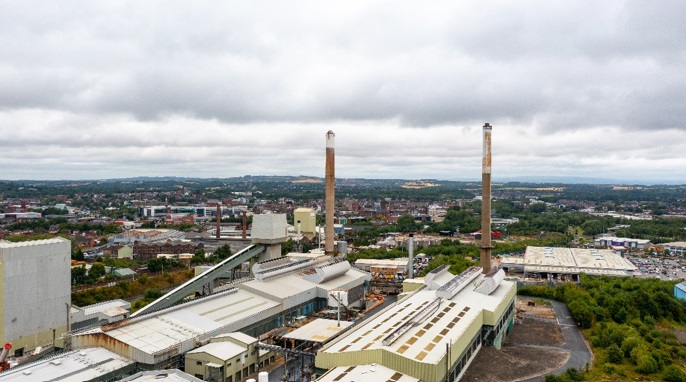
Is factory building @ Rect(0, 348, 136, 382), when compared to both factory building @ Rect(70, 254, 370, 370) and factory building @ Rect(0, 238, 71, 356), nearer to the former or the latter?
factory building @ Rect(70, 254, 370, 370)

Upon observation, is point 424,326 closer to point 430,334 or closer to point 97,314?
point 430,334

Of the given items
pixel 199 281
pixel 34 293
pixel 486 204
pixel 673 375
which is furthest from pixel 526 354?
pixel 34 293

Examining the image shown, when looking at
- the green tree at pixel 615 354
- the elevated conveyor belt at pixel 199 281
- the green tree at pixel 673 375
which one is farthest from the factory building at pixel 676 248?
the elevated conveyor belt at pixel 199 281

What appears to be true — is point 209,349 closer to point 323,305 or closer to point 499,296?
point 323,305

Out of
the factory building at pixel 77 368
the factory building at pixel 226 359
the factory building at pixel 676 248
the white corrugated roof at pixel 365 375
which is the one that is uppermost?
the white corrugated roof at pixel 365 375

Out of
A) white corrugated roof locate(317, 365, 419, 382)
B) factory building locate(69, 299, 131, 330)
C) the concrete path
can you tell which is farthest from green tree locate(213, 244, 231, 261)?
white corrugated roof locate(317, 365, 419, 382)

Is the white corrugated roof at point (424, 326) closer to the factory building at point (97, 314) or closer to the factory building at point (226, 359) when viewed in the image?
the factory building at point (226, 359)
